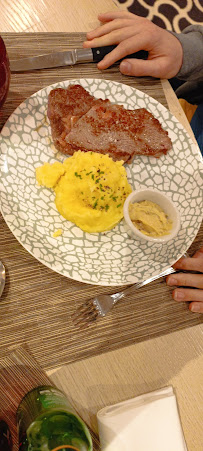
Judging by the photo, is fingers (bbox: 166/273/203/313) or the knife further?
the knife

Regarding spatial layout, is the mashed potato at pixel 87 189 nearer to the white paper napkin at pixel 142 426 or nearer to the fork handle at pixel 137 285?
the fork handle at pixel 137 285

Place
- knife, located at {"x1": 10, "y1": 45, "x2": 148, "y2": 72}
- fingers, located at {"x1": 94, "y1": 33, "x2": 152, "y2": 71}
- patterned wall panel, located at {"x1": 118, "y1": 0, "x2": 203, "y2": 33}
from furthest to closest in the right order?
patterned wall panel, located at {"x1": 118, "y1": 0, "x2": 203, "y2": 33} < fingers, located at {"x1": 94, "y1": 33, "x2": 152, "y2": 71} < knife, located at {"x1": 10, "y1": 45, "x2": 148, "y2": 72}

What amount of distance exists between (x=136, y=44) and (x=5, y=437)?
1728 millimetres

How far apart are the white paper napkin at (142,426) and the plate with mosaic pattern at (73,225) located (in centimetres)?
42

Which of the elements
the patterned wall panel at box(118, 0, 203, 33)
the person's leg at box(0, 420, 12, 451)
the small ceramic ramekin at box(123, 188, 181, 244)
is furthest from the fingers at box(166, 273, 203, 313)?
the patterned wall panel at box(118, 0, 203, 33)

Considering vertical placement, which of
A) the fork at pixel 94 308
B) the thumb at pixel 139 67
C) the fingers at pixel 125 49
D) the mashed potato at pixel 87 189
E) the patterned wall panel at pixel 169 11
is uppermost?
the patterned wall panel at pixel 169 11

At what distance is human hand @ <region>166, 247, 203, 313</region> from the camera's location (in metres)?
1.43

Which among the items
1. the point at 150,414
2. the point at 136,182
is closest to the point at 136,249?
the point at 136,182

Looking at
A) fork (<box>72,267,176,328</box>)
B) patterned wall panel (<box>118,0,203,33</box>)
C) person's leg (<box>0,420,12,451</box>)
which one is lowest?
person's leg (<box>0,420,12,451</box>)

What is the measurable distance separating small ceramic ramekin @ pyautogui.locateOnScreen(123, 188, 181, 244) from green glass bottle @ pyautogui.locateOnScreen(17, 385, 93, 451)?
2.10 ft

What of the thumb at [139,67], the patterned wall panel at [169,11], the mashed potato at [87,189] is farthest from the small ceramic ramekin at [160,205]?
the patterned wall panel at [169,11]

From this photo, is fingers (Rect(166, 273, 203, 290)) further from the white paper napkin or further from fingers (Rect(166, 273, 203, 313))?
the white paper napkin

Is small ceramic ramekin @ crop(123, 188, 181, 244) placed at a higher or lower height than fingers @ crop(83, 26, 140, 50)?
lower

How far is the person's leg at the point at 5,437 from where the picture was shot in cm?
99
